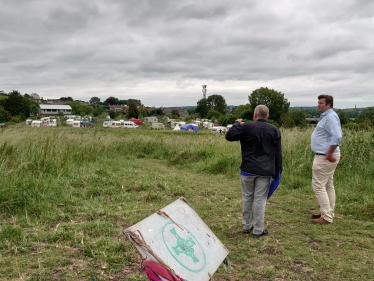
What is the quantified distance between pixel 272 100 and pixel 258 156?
156 ft

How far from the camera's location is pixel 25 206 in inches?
176

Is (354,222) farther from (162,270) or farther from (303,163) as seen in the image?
(162,270)

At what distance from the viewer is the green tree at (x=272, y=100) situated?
48.7 metres

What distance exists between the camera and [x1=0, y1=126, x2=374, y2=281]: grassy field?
3113 millimetres

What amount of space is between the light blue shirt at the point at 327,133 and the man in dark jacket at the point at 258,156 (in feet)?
2.83

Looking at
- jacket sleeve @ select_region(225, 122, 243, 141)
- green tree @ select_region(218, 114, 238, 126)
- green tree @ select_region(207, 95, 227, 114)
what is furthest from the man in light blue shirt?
green tree @ select_region(207, 95, 227, 114)

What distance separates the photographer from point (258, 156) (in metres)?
3.96

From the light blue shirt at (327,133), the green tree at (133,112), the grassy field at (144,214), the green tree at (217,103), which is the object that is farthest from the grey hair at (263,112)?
the green tree at (217,103)

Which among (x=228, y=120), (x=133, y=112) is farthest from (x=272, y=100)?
(x=133, y=112)

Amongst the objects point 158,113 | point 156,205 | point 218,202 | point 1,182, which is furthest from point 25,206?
point 158,113

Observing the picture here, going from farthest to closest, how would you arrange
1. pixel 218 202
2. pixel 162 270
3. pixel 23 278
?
1. pixel 218 202
2. pixel 23 278
3. pixel 162 270

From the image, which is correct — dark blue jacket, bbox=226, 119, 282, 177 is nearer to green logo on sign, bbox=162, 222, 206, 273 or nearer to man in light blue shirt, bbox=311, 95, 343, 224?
man in light blue shirt, bbox=311, 95, 343, 224

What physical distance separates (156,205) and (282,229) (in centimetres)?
202

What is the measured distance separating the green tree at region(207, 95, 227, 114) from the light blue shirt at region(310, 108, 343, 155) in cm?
8339
